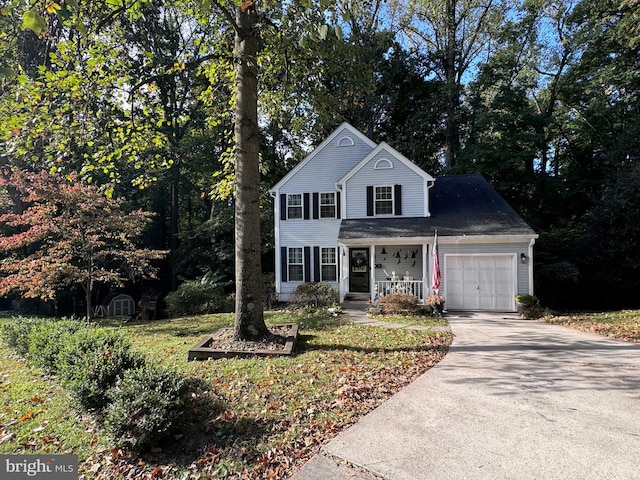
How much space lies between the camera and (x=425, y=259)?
42.2 ft

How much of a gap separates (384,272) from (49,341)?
11.8m

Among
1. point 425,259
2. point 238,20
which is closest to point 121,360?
point 238,20

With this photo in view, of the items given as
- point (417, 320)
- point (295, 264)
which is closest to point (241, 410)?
point (417, 320)

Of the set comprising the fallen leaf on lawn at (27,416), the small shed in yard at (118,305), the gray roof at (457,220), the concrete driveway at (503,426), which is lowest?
the small shed in yard at (118,305)

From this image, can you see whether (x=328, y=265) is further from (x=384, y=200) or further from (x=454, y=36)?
(x=454, y=36)

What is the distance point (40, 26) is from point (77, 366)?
3.54m

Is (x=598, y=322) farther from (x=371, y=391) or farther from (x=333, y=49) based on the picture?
(x=333, y=49)

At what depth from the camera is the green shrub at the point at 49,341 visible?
512 centimetres

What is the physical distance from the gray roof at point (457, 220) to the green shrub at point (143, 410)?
32.7ft

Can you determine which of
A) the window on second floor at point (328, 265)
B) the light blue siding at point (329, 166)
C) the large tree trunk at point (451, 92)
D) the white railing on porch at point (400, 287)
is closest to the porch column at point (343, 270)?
the white railing on porch at point (400, 287)

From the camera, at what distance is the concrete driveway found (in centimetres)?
288

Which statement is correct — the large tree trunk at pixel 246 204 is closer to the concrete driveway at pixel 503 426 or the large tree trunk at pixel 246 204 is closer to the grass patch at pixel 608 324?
the concrete driveway at pixel 503 426

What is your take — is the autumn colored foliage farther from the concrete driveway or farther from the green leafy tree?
the green leafy tree

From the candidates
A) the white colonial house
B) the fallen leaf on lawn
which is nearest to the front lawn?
the fallen leaf on lawn
